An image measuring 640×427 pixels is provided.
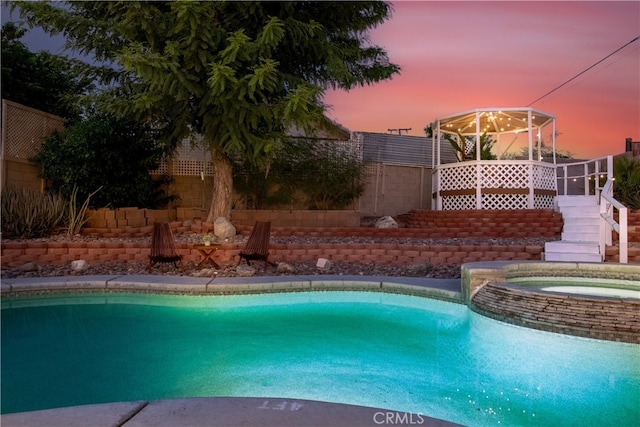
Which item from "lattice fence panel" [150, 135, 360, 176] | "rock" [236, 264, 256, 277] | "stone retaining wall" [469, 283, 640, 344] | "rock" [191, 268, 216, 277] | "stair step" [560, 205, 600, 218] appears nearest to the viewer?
"stone retaining wall" [469, 283, 640, 344]

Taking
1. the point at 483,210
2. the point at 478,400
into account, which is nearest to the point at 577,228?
the point at 483,210

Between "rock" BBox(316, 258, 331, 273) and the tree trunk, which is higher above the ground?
the tree trunk

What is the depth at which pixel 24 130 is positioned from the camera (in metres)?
9.98

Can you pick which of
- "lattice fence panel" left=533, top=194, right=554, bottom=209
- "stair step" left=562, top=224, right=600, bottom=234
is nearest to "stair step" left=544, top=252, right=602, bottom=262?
"stair step" left=562, top=224, right=600, bottom=234

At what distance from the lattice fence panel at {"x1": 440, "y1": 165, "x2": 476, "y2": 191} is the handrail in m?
3.80

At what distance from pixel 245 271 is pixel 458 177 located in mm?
7429

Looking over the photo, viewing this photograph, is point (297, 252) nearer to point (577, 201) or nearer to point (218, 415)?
point (218, 415)

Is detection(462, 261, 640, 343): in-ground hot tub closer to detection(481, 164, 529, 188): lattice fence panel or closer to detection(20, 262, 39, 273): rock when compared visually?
detection(481, 164, 529, 188): lattice fence panel

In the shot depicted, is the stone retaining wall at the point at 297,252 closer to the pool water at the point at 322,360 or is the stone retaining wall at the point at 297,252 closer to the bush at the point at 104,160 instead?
the pool water at the point at 322,360

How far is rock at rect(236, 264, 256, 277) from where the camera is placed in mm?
7439

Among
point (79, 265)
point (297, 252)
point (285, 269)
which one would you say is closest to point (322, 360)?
point (285, 269)

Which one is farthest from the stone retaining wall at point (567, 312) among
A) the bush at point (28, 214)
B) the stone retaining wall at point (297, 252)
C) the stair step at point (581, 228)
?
the bush at point (28, 214)

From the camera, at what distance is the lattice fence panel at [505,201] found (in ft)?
38.9

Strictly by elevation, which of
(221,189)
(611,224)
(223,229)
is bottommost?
(223,229)
